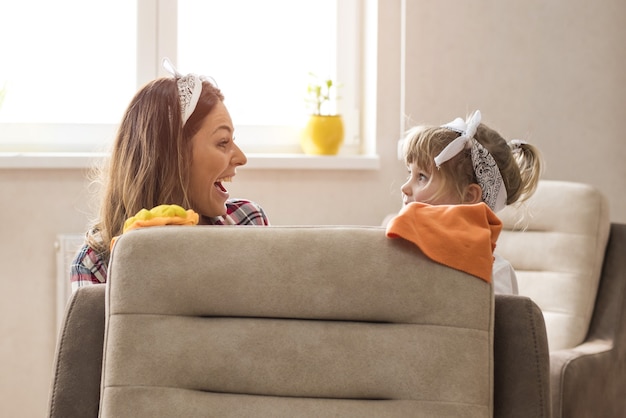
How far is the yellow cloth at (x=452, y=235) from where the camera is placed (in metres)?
1.40

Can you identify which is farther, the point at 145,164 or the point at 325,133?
the point at 325,133

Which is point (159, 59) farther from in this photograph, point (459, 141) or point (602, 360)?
point (602, 360)

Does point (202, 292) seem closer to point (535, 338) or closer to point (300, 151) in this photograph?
point (535, 338)

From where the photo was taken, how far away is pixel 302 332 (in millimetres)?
1394

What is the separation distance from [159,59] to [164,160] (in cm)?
137

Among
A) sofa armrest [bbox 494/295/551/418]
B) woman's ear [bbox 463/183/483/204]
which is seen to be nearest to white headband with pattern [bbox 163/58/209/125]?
woman's ear [bbox 463/183/483/204]

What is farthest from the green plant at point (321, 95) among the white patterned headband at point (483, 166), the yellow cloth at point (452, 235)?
the yellow cloth at point (452, 235)

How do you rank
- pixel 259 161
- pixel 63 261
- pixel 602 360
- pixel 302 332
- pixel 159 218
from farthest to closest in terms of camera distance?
pixel 259 161, pixel 63 261, pixel 602 360, pixel 159 218, pixel 302 332

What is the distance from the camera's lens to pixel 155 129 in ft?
6.08

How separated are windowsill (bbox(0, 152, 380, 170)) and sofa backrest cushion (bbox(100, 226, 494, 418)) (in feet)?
5.29

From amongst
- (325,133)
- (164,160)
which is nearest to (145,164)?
(164,160)

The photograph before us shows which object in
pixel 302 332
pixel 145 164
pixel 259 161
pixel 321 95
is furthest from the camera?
pixel 321 95

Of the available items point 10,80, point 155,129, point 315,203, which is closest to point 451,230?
point 155,129

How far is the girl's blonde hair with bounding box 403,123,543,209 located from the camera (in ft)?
6.62
